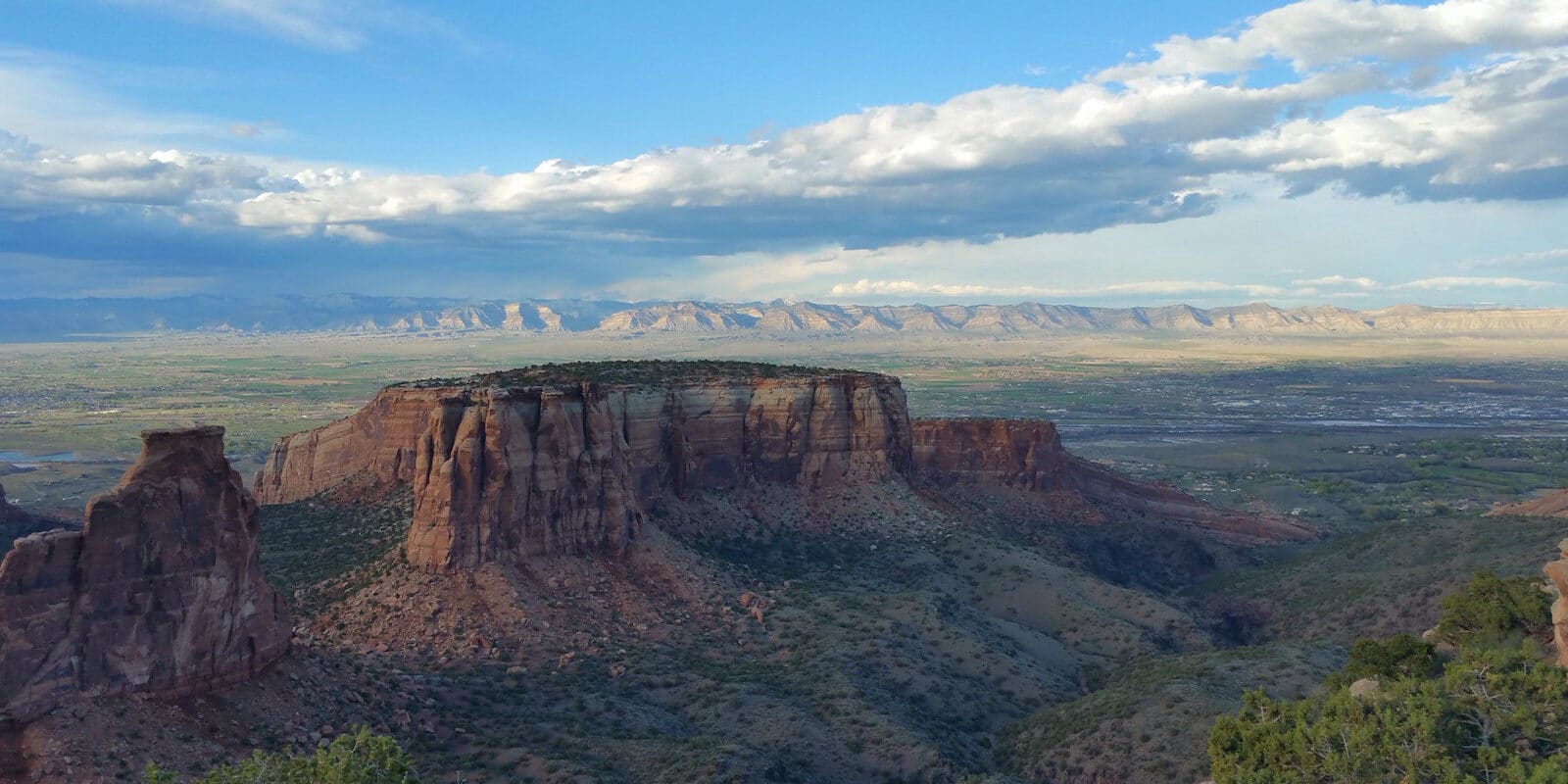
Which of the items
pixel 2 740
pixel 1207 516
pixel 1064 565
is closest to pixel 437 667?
pixel 2 740

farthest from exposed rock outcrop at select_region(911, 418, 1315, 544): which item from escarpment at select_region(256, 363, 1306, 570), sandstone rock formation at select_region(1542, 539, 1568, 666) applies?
sandstone rock formation at select_region(1542, 539, 1568, 666)

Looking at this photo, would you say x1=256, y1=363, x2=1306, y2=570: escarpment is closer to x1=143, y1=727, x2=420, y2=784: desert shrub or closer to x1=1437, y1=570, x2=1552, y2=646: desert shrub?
x1=143, y1=727, x2=420, y2=784: desert shrub

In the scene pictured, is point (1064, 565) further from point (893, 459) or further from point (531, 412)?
point (531, 412)

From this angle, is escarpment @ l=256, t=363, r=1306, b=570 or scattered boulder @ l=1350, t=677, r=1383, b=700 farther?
escarpment @ l=256, t=363, r=1306, b=570

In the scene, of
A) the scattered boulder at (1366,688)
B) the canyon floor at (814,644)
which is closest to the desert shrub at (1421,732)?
the scattered boulder at (1366,688)

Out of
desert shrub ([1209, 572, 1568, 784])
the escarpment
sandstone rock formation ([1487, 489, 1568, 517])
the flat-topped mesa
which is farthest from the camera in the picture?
sandstone rock formation ([1487, 489, 1568, 517])

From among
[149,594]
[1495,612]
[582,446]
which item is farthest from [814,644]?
[149,594]
